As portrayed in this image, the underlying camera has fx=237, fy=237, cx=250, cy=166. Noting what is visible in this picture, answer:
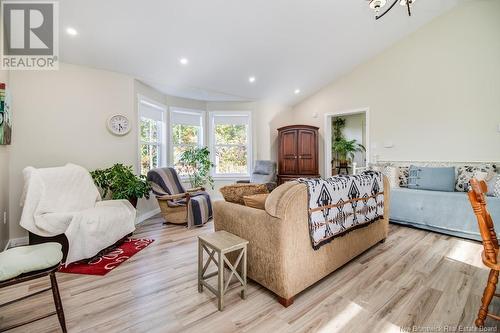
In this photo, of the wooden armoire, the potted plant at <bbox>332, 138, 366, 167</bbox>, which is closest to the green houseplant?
the wooden armoire

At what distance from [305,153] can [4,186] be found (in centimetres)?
492

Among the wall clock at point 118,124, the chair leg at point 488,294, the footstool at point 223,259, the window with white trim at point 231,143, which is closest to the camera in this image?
the chair leg at point 488,294

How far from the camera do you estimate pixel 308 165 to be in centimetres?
541

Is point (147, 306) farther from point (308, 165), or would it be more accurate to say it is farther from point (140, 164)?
point (308, 165)

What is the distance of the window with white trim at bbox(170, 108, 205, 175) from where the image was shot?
16.8 feet

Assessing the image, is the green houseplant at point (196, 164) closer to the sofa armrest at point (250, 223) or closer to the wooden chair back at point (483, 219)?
the sofa armrest at point (250, 223)

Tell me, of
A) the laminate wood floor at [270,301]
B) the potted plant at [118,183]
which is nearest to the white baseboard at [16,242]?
the potted plant at [118,183]

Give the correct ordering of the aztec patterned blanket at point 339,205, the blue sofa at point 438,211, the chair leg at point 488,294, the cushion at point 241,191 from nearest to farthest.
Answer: the chair leg at point 488,294 → the aztec patterned blanket at point 339,205 → the cushion at point 241,191 → the blue sofa at point 438,211

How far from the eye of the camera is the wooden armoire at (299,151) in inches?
212

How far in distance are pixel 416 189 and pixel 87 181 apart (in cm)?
498

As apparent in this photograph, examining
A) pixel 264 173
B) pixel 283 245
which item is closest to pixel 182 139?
pixel 264 173

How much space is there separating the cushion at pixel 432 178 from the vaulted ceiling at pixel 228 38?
2.47 m

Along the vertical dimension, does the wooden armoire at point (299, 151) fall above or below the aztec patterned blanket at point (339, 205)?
above

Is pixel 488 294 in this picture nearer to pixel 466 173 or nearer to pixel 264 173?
pixel 466 173
